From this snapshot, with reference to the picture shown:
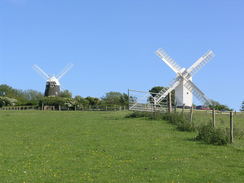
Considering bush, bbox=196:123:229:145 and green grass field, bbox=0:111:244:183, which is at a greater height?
bush, bbox=196:123:229:145

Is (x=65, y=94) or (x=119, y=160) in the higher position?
(x=65, y=94)

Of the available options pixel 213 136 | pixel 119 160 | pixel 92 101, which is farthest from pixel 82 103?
pixel 119 160

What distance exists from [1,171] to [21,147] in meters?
4.97

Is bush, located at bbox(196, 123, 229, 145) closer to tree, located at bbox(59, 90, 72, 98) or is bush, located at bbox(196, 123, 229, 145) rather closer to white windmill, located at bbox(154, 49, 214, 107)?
white windmill, located at bbox(154, 49, 214, 107)

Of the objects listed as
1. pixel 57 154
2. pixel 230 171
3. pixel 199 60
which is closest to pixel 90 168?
pixel 57 154

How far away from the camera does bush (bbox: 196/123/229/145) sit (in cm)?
1638

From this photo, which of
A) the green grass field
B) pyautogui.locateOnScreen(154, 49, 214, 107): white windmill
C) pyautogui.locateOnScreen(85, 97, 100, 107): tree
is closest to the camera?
the green grass field

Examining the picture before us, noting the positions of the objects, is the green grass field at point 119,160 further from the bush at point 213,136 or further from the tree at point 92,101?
the tree at point 92,101

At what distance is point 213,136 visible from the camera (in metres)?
16.7

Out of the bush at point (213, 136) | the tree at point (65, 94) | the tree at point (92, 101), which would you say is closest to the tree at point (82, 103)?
the tree at point (92, 101)

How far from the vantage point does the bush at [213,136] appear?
1638 centimetres

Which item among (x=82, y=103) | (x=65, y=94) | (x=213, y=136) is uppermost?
(x=65, y=94)

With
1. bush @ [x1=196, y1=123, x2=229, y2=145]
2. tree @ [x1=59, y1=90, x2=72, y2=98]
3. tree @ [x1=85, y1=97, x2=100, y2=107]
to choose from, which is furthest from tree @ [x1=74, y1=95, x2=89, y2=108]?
bush @ [x1=196, y1=123, x2=229, y2=145]

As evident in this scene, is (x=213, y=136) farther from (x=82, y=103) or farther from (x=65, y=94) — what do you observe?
(x=65, y=94)
